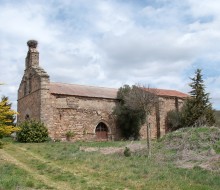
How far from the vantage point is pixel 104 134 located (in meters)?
34.0

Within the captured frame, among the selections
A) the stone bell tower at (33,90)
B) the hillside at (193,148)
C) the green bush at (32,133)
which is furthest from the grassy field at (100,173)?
the stone bell tower at (33,90)

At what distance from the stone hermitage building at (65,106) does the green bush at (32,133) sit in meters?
2.00

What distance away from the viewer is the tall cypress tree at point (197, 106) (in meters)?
32.0

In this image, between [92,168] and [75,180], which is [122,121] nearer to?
[92,168]

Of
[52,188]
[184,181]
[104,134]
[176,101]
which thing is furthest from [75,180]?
[176,101]

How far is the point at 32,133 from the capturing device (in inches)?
1065


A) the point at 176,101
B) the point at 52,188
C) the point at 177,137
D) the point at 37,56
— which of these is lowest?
the point at 52,188

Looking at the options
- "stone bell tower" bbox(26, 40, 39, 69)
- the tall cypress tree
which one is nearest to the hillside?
the tall cypress tree

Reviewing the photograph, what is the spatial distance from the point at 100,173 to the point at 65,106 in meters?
18.7

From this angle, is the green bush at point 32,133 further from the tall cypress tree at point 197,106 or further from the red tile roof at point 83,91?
the tall cypress tree at point 197,106

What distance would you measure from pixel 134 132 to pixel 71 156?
57.4 feet

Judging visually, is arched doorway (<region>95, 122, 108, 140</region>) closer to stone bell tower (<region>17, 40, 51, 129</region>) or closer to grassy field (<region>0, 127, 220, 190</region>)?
stone bell tower (<region>17, 40, 51, 129</region>)

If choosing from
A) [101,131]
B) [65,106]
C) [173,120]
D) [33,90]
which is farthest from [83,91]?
[173,120]

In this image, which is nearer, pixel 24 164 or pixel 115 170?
pixel 115 170
